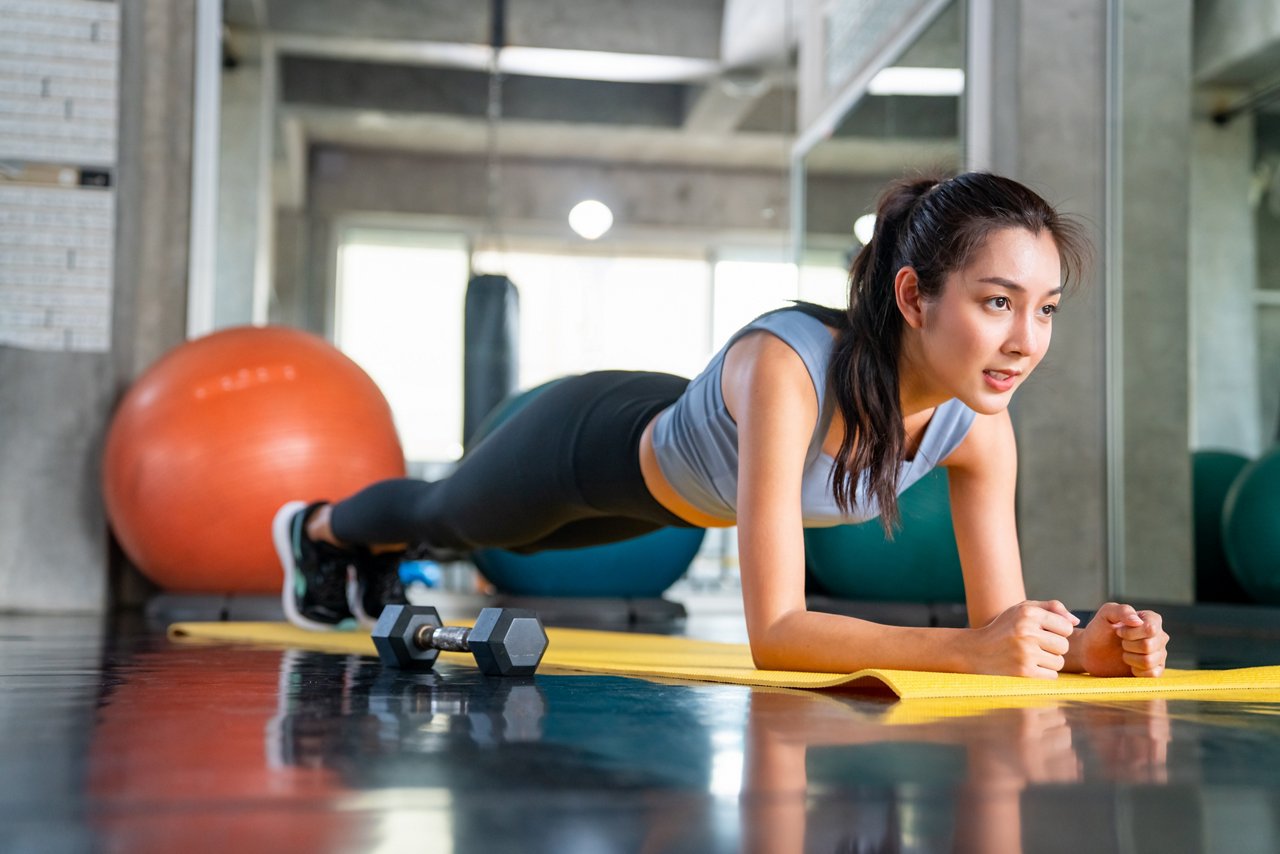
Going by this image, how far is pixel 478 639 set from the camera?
60.9 inches

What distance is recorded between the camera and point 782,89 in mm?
6273

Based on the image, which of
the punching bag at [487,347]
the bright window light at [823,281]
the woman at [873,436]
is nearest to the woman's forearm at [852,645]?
the woman at [873,436]

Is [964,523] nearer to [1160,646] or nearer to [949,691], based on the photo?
[1160,646]

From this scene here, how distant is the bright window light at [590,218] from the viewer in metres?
5.98

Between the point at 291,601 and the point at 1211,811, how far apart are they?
2032 millimetres

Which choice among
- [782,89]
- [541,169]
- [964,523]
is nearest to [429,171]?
[541,169]

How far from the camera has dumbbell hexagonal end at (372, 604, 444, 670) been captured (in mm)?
1646

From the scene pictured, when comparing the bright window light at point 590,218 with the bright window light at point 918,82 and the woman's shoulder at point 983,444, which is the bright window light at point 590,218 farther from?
the woman's shoulder at point 983,444

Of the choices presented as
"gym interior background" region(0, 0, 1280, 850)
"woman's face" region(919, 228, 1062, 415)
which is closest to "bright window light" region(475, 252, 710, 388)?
"gym interior background" region(0, 0, 1280, 850)

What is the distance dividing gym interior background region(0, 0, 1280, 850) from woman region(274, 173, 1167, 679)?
951mm

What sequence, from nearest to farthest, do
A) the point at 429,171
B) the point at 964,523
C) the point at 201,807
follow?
the point at 201,807 → the point at 964,523 → the point at 429,171

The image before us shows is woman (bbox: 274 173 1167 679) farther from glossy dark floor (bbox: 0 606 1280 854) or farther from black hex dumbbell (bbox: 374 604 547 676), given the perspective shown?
black hex dumbbell (bbox: 374 604 547 676)

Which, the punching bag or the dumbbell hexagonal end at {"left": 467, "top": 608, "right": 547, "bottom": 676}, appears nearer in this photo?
the dumbbell hexagonal end at {"left": 467, "top": 608, "right": 547, "bottom": 676}

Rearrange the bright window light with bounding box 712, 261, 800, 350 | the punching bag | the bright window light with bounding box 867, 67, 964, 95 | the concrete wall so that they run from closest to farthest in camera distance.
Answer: the concrete wall
the bright window light with bounding box 867, 67, 964, 95
the punching bag
the bright window light with bounding box 712, 261, 800, 350
